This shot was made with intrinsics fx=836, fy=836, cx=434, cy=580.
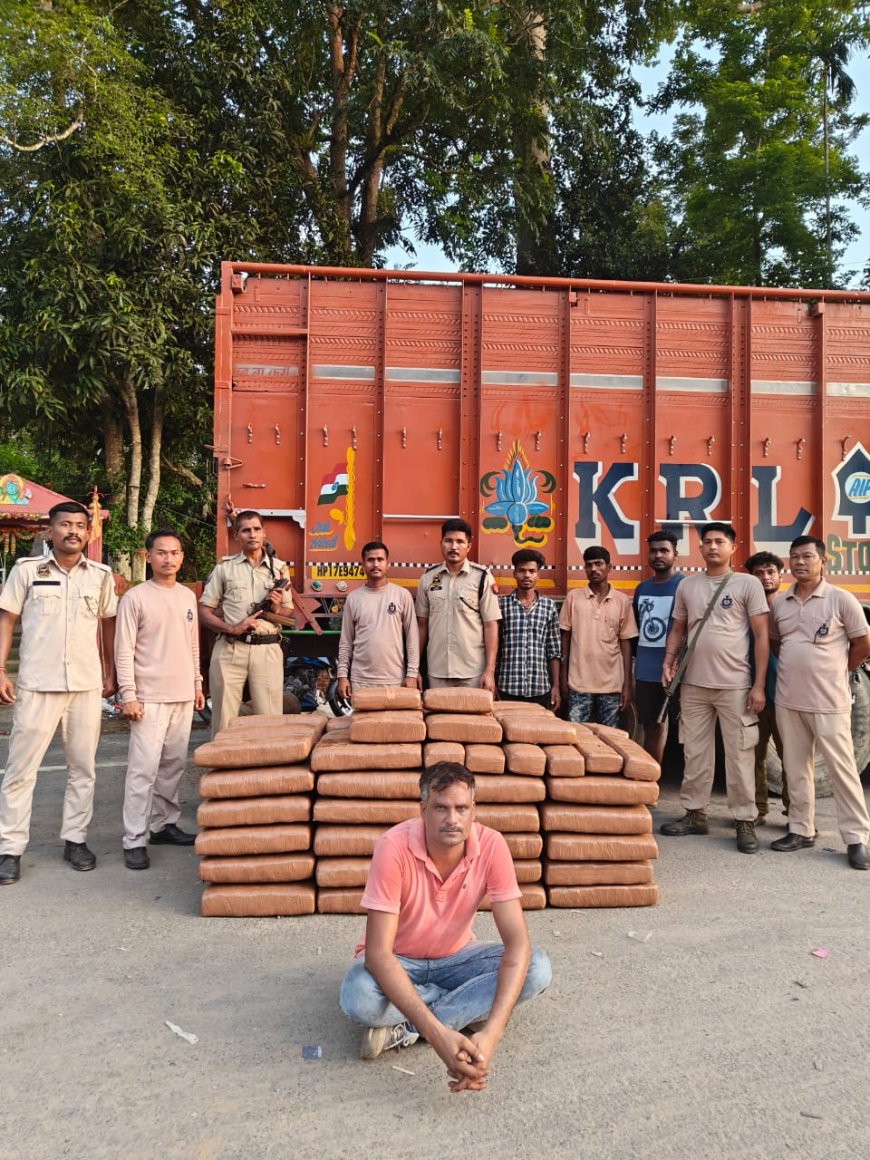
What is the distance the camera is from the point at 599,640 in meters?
5.38

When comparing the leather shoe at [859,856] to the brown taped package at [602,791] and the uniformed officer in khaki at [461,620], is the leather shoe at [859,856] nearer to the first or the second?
the brown taped package at [602,791]

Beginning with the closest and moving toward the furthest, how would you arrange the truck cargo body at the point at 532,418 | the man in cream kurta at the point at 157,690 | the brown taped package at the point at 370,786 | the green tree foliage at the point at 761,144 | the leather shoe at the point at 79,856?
the brown taped package at the point at 370,786 < the leather shoe at the point at 79,856 < the man in cream kurta at the point at 157,690 < the truck cargo body at the point at 532,418 < the green tree foliage at the point at 761,144

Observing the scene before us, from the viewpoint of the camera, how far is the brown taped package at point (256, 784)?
4008 millimetres

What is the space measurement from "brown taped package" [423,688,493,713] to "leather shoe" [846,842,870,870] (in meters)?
2.23

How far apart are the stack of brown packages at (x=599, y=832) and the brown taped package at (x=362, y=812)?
70 cm

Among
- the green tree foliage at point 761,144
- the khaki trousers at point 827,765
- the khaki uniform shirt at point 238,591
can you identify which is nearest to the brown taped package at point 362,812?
the khaki uniform shirt at point 238,591

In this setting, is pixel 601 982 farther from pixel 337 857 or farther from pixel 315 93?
pixel 315 93

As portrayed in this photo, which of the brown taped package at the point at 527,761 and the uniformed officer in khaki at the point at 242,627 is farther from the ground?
the uniformed officer in khaki at the point at 242,627

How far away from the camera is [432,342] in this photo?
6.11 meters

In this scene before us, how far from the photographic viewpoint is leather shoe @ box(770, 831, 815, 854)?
4.91 metres

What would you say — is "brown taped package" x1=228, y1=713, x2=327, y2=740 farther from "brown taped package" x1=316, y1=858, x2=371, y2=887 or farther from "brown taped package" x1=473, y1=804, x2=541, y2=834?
"brown taped package" x1=473, y1=804, x2=541, y2=834

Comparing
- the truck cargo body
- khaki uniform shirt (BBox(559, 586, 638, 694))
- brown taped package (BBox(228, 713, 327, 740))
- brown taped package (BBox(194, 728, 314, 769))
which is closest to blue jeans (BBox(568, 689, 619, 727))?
khaki uniform shirt (BBox(559, 586, 638, 694))

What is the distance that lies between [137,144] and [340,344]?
6980 mm

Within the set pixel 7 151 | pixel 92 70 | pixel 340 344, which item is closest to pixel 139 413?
pixel 7 151
